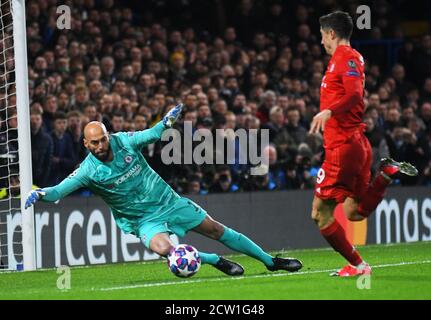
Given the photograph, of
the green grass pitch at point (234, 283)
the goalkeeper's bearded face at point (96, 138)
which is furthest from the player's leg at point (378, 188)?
the goalkeeper's bearded face at point (96, 138)

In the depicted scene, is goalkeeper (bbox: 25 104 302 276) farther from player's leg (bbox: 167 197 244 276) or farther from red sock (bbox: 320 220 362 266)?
red sock (bbox: 320 220 362 266)

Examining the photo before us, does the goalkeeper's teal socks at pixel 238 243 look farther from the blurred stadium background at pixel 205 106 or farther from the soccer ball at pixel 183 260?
the blurred stadium background at pixel 205 106

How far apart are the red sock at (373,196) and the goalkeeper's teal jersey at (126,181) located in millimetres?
1816

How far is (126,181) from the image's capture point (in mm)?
10453

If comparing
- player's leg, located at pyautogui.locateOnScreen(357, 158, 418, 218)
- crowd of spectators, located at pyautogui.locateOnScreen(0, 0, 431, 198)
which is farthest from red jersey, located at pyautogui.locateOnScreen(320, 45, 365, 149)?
crowd of spectators, located at pyautogui.locateOnScreen(0, 0, 431, 198)

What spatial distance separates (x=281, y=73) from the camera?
65.5 feet

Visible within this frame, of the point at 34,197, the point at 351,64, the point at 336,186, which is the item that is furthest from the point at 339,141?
the point at 34,197

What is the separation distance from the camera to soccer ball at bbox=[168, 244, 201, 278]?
9.80m

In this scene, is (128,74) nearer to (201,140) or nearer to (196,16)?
(201,140)

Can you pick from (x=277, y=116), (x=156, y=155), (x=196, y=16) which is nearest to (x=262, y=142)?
(x=277, y=116)

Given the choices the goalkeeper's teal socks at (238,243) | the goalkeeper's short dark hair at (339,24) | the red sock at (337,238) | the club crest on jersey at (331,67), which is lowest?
the goalkeeper's teal socks at (238,243)

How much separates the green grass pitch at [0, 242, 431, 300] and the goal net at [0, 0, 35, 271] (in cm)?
57

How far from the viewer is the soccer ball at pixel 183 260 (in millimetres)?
9797

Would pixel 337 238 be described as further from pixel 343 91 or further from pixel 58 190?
pixel 58 190
